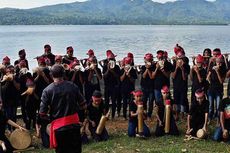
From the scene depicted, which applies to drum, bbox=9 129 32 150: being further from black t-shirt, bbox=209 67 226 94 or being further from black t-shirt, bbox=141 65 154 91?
black t-shirt, bbox=209 67 226 94

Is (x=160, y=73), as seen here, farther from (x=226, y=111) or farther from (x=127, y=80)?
(x=226, y=111)

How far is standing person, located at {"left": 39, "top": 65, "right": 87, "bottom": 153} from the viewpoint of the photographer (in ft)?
23.9

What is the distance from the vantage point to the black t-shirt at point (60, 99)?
7281mm

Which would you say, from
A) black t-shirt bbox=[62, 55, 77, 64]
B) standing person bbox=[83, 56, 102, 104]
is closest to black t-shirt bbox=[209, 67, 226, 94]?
standing person bbox=[83, 56, 102, 104]

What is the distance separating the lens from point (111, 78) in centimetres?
1326

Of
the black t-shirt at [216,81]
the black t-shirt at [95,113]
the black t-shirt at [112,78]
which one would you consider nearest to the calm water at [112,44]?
the black t-shirt at [112,78]

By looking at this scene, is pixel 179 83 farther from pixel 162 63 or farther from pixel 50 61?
pixel 50 61

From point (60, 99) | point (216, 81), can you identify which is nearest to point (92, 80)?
point (216, 81)

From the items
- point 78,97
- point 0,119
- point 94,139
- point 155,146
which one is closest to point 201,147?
point 155,146

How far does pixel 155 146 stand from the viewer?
10.3 metres

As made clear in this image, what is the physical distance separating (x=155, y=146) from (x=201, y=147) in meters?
1.07

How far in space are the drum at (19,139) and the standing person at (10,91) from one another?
5.94 feet

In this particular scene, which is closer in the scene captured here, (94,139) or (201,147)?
(201,147)

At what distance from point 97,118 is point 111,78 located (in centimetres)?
225
